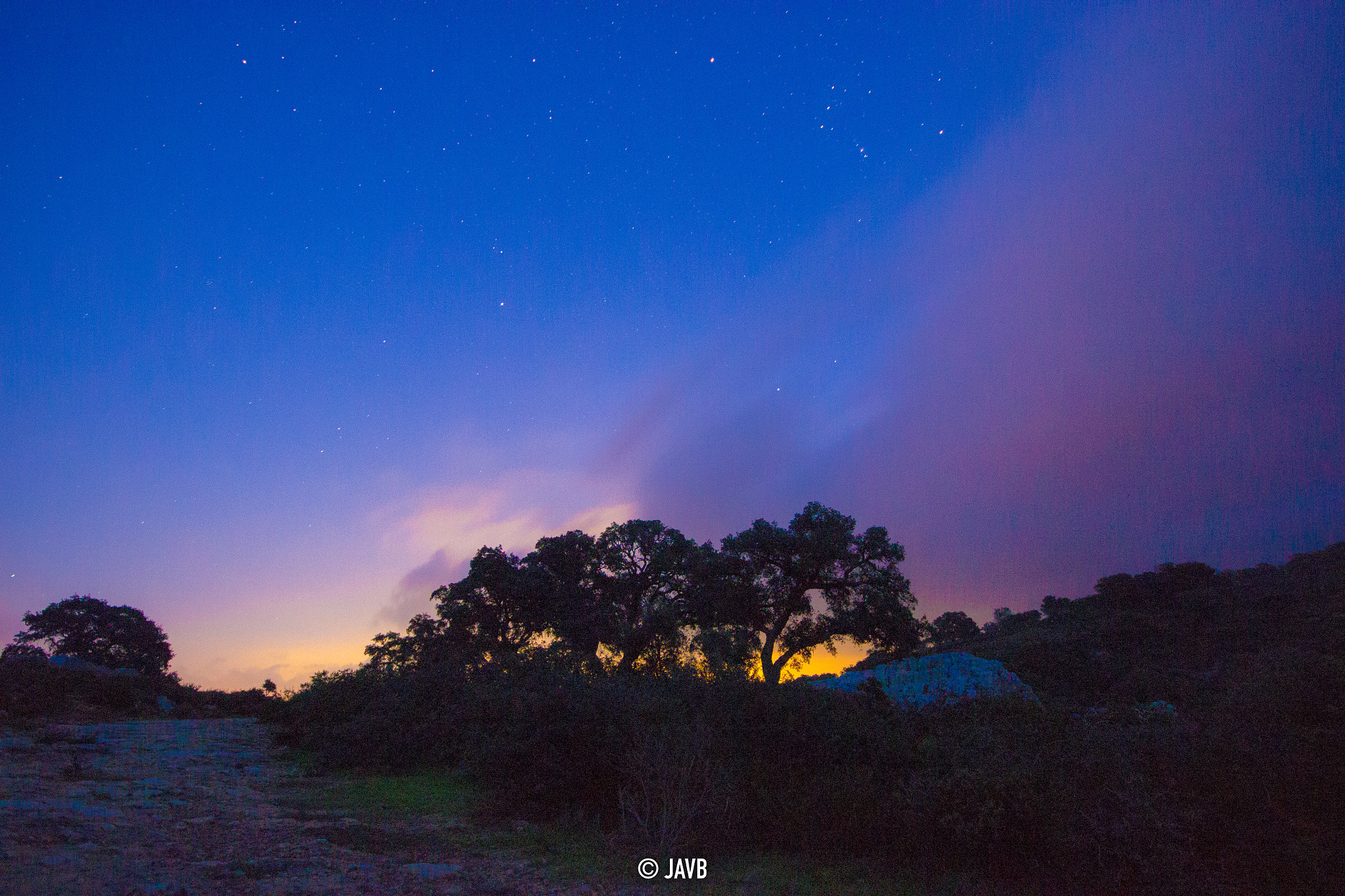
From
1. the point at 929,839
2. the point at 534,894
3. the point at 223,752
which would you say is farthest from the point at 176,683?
the point at 929,839

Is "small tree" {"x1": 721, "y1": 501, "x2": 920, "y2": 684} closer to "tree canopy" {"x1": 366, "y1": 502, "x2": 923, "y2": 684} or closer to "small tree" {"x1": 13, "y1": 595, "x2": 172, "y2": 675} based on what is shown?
"tree canopy" {"x1": 366, "y1": 502, "x2": 923, "y2": 684}

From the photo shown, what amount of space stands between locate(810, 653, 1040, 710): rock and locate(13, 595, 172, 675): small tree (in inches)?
2223

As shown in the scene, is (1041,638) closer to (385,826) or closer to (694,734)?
(694,734)

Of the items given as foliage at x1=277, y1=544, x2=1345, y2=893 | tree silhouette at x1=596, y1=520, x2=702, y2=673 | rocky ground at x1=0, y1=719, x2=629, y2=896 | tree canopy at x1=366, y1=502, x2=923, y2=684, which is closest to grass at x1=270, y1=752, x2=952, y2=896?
rocky ground at x1=0, y1=719, x2=629, y2=896

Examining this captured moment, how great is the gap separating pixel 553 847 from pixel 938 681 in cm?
1040

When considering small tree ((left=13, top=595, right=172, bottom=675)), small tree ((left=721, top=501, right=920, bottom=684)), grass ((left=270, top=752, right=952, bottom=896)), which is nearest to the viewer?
grass ((left=270, top=752, right=952, bottom=896))

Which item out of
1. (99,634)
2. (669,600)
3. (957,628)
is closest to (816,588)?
(669,600)

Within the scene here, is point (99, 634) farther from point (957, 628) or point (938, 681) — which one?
point (957, 628)

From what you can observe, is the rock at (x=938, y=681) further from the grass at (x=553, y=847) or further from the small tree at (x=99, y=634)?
the small tree at (x=99, y=634)

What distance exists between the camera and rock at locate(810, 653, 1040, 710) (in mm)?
12383

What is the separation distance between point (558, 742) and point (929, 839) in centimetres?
631

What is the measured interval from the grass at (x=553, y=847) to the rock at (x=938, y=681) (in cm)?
408

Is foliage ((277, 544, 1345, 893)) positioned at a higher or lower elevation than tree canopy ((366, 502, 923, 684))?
lower

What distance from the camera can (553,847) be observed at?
9.60 m
